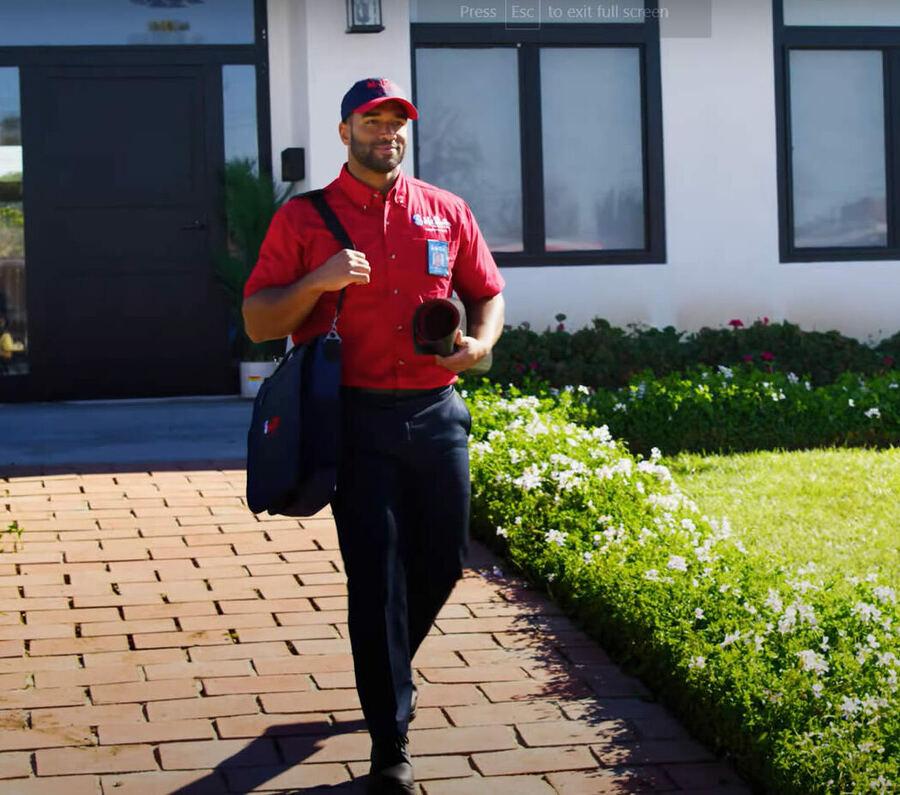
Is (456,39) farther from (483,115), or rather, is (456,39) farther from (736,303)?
(736,303)

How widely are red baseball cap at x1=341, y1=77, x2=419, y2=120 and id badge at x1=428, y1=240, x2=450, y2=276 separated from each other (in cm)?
35

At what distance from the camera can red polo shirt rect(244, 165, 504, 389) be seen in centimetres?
421

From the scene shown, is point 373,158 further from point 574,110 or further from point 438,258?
point 574,110

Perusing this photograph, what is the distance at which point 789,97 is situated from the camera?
1286cm

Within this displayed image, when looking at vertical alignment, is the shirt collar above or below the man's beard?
below

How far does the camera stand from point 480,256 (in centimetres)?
455

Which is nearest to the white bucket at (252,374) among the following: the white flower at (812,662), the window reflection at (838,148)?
the window reflection at (838,148)

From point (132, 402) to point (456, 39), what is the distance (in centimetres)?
369

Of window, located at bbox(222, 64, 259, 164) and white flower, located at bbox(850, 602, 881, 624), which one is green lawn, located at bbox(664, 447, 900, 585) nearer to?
white flower, located at bbox(850, 602, 881, 624)

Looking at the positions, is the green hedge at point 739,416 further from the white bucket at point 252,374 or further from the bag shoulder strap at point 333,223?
the bag shoulder strap at point 333,223

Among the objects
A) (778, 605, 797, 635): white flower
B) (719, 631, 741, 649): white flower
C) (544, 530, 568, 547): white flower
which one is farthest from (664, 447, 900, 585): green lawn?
(719, 631, 741, 649): white flower

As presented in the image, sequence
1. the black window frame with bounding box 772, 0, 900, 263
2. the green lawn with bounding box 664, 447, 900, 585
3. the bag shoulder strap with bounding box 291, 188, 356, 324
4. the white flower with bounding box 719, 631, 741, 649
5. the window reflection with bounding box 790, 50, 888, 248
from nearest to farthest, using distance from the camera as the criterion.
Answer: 1. the bag shoulder strap with bounding box 291, 188, 356, 324
2. the white flower with bounding box 719, 631, 741, 649
3. the green lawn with bounding box 664, 447, 900, 585
4. the black window frame with bounding box 772, 0, 900, 263
5. the window reflection with bounding box 790, 50, 888, 248

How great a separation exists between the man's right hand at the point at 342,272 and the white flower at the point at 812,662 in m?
1.59

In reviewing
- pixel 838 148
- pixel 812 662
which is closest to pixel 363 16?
pixel 838 148
